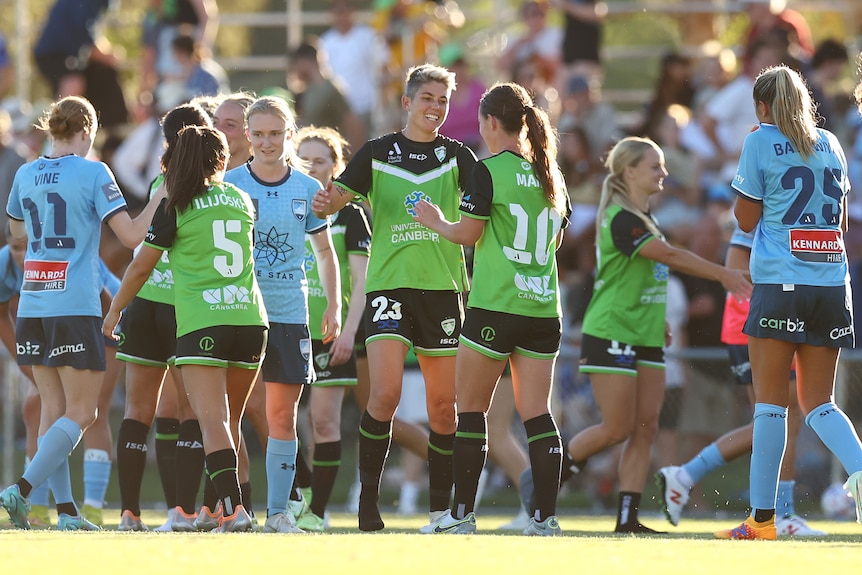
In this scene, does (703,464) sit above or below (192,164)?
below

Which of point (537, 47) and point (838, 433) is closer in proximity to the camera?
point (838, 433)

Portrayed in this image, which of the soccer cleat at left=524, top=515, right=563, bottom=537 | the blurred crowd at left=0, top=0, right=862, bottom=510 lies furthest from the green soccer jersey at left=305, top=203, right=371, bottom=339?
the blurred crowd at left=0, top=0, right=862, bottom=510

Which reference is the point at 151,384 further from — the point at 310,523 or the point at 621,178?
the point at 621,178

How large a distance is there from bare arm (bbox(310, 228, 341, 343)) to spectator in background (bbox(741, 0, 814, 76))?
724cm

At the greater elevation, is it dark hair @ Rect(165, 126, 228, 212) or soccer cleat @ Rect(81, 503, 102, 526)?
dark hair @ Rect(165, 126, 228, 212)

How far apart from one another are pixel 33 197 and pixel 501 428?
11.7ft

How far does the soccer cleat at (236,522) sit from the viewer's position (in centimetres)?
773

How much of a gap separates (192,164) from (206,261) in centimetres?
50

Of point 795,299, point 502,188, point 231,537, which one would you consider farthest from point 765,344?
point 231,537

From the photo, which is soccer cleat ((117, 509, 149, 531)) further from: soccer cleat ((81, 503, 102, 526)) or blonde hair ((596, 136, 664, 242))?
blonde hair ((596, 136, 664, 242))

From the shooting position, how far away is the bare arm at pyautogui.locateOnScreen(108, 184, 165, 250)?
845cm

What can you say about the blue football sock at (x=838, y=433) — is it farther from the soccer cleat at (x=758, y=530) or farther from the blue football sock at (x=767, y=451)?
the soccer cleat at (x=758, y=530)

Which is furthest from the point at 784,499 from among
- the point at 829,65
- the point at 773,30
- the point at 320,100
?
the point at 320,100

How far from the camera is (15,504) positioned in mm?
8125
